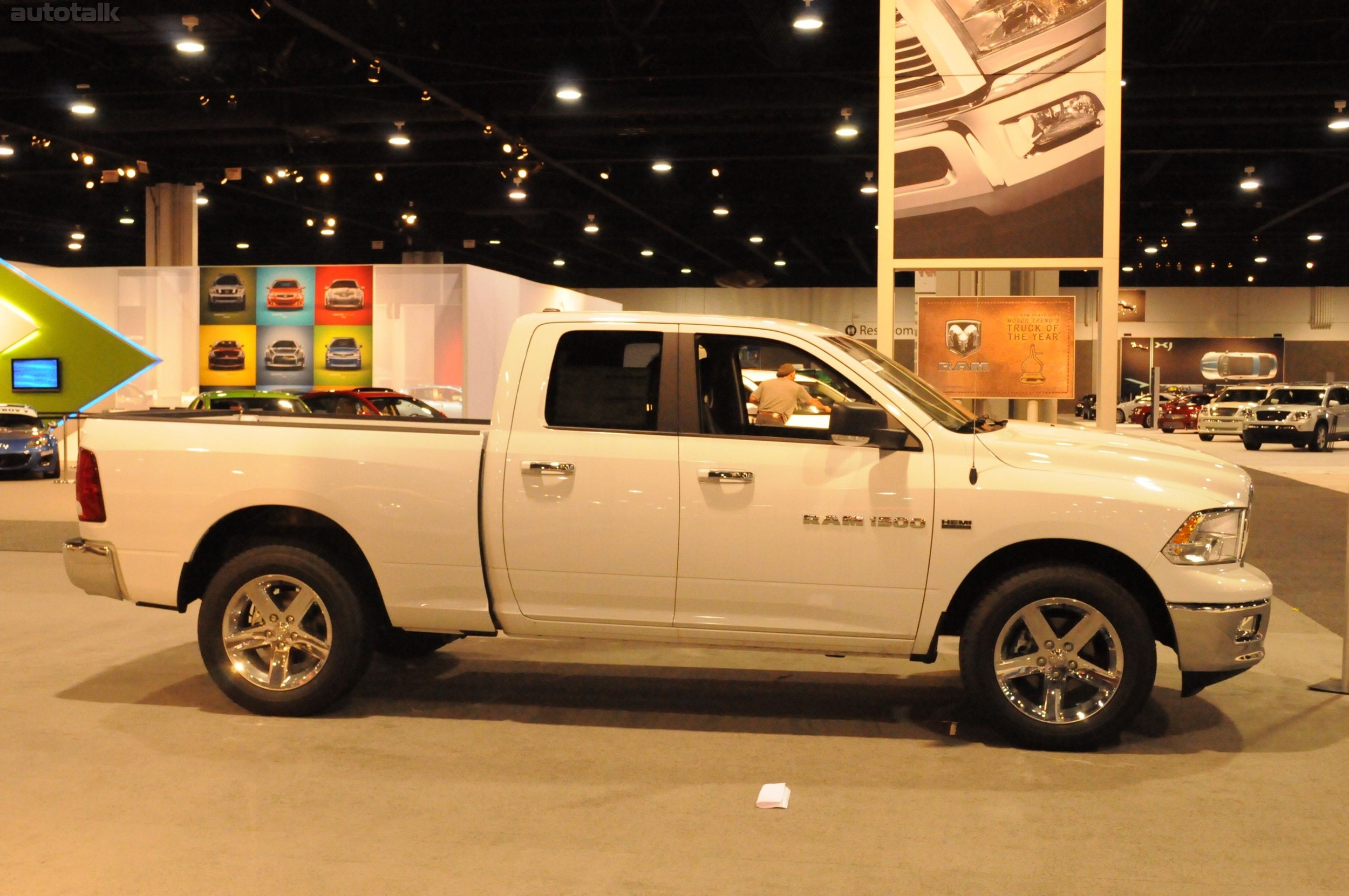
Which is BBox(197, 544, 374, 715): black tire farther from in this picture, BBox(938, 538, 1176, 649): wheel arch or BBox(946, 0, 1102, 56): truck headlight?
BBox(946, 0, 1102, 56): truck headlight

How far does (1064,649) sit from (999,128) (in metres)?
5.22

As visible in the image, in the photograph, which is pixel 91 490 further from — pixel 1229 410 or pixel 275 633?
pixel 1229 410

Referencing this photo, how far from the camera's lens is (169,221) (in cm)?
2781

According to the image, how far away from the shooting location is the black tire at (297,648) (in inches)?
241

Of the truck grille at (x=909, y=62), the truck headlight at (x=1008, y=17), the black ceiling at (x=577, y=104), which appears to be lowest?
the truck grille at (x=909, y=62)

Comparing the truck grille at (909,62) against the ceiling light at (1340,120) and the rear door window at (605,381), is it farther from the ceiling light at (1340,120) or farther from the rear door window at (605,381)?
the ceiling light at (1340,120)

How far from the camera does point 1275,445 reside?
35094 millimetres

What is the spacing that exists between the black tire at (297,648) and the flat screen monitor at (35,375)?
17521 mm

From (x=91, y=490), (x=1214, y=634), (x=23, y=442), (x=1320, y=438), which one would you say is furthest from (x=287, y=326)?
(x=1320, y=438)

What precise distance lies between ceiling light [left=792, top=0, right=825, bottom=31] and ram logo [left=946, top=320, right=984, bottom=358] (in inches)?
296

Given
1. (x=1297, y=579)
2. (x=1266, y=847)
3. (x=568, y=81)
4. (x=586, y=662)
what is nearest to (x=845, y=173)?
(x=568, y=81)

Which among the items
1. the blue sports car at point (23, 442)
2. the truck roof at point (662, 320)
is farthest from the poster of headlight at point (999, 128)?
the blue sports car at point (23, 442)

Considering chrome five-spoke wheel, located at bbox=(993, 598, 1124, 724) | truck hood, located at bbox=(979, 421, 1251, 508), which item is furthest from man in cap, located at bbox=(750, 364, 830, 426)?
chrome five-spoke wheel, located at bbox=(993, 598, 1124, 724)

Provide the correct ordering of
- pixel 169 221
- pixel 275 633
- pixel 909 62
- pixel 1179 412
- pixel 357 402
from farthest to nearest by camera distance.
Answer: pixel 1179 412, pixel 169 221, pixel 357 402, pixel 909 62, pixel 275 633
